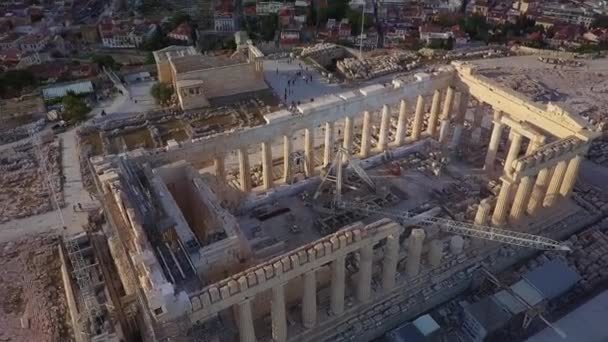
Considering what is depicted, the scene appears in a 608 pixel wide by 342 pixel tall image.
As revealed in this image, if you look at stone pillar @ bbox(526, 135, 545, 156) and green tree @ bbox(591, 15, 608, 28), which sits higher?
stone pillar @ bbox(526, 135, 545, 156)

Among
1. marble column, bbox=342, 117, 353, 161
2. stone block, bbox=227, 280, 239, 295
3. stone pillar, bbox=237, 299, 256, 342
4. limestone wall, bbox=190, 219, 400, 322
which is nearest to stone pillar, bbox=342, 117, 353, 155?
marble column, bbox=342, 117, 353, 161

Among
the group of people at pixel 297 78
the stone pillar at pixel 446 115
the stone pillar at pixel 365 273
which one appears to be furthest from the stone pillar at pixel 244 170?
the group of people at pixel 297 78

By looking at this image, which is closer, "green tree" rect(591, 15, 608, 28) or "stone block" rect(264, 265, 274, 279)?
"stone block" rect(264, 265, 274, 279)

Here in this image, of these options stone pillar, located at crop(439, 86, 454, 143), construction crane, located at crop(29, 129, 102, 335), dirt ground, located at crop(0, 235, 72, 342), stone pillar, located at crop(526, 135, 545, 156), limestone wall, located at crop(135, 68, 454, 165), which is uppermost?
Result: limestone wall, located at crop(135, 68, 454, 165)

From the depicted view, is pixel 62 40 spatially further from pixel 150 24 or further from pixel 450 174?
pixel 450 174

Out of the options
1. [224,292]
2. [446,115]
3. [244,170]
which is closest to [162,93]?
[244,170]

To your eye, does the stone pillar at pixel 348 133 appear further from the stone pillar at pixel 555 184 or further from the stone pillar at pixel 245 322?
the stone pillar at pixel 245 322

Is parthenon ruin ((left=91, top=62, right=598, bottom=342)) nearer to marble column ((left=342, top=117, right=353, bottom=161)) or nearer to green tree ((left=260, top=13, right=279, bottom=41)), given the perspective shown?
marble column ((left=342, top=117, right=353, bottom=161))

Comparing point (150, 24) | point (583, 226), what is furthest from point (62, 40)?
point (583, 226)
